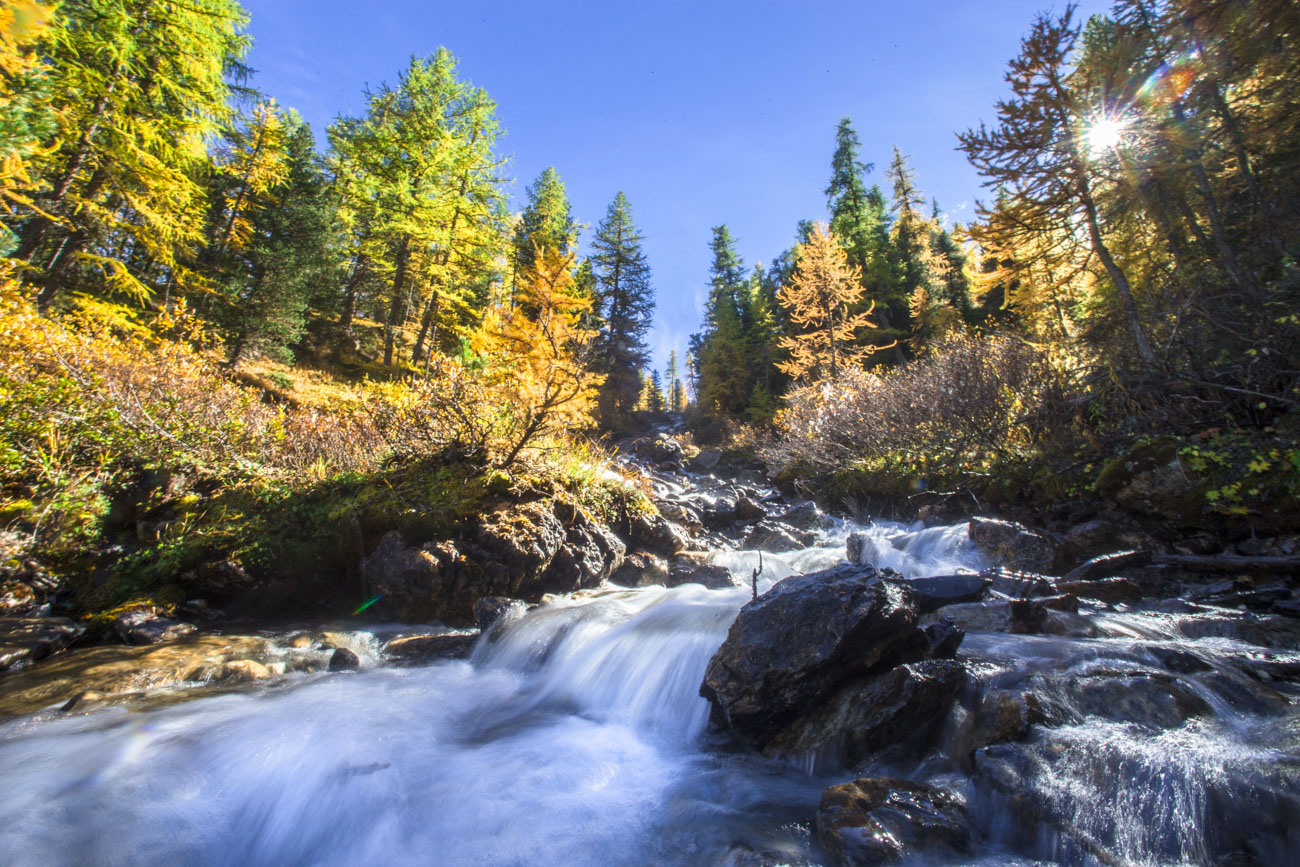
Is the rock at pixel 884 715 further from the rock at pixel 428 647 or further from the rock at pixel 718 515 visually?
the rock at pixel 718 515

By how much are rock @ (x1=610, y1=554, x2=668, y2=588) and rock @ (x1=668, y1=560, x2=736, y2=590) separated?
176mm

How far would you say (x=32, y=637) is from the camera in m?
5.07

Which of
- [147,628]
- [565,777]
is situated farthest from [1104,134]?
[147,628]

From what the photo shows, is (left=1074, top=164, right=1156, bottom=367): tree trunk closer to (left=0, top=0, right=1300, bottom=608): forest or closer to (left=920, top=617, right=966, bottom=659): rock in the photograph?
(left=0, top=0, right=1300, bottom=608): forest

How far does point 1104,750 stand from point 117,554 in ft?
33.8

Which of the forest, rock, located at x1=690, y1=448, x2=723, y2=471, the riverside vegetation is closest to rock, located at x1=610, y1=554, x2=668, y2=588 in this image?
the riverside vegetation

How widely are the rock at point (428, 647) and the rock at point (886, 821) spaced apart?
14.5 ft

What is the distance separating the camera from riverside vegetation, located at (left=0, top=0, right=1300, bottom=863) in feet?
10.2

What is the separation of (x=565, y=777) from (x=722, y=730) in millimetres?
1220

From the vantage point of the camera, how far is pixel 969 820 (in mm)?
2660

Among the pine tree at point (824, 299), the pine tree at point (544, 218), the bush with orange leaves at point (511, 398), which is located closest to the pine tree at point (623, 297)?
the pine tree at point (544, 218)

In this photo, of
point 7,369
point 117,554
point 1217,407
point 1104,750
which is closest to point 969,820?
point 1104,750

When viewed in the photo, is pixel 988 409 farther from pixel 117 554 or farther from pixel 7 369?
pixel 7 369

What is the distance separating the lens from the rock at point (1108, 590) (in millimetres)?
5066
